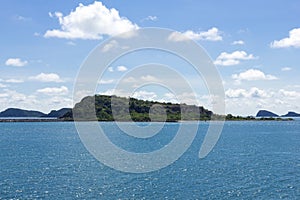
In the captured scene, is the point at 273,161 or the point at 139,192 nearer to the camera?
the point at 139,192

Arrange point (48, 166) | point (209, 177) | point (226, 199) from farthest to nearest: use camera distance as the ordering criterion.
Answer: point (48, 166)
point (209, 177)
point (226, 199)

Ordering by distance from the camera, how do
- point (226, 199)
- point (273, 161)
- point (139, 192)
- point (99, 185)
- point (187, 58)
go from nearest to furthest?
point (187, 58) → point (226, 199) → point (139, 192) → point (99, 185) → point (273, 161)

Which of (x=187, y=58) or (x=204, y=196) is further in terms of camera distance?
(x=204, y=196)

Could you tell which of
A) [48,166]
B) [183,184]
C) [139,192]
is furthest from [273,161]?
[48,166]

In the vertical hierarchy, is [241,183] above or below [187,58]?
below

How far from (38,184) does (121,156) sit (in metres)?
32.5

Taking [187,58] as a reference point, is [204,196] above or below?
below

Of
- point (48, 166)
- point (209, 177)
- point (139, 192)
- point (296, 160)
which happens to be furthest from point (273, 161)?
point (48, 166)

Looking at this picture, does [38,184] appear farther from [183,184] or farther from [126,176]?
[183,184]

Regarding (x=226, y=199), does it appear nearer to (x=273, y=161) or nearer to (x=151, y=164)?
(x=151, y=164)

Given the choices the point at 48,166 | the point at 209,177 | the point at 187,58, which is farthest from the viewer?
the point at 48,166

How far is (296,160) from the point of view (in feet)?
246

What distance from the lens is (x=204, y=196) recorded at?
4375 cm

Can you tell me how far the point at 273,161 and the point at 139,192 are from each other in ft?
127
